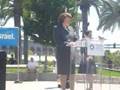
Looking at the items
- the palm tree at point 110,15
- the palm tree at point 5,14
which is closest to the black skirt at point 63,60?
the palm tree at point 5,14

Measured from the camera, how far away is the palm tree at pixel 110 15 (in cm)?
4936

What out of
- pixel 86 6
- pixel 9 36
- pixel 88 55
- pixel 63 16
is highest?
pixel 86 6

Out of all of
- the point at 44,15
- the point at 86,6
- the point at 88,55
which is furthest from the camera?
the point at 86,6

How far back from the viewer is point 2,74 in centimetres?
686

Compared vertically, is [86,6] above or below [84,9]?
above

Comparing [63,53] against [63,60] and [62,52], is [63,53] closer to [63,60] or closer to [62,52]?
[62,52]

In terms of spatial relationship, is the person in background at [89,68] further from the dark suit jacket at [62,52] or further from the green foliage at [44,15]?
the green foliage at [44,15]

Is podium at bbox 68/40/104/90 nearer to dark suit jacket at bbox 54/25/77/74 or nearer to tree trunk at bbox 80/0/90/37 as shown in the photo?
dark suit jacket at bbox 54/25/77/74

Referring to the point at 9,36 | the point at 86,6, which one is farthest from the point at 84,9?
the point at 9,36

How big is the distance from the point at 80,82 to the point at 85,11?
3798 cm

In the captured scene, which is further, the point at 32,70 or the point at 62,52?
the point at 32,70

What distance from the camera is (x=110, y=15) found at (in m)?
52.4

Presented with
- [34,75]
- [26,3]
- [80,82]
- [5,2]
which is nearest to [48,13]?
[26,3]

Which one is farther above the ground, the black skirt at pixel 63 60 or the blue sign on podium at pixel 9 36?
the blue sign on podium at pixel 9 36
